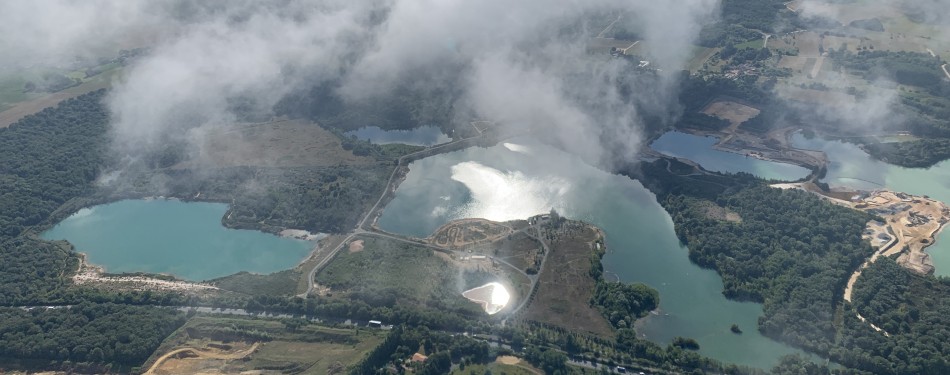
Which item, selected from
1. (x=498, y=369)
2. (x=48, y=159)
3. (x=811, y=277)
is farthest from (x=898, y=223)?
(x=48, y=159)

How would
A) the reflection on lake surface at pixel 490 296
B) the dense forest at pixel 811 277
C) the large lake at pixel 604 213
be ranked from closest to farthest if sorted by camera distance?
the dense forest at pixel 811 277, the large lake at pixel 604 213, the reflection on lake surface at pixel 490 296

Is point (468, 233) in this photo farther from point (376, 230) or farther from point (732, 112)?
point (732, 112)

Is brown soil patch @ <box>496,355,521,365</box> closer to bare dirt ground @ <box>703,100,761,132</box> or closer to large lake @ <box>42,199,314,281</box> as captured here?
large lake @ <box>42,199,314,281</box>

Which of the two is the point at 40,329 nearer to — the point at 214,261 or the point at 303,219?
the point at 214,261

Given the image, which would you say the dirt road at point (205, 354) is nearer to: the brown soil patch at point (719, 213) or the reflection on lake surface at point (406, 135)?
the reflection on lake surface at point (406, 135)

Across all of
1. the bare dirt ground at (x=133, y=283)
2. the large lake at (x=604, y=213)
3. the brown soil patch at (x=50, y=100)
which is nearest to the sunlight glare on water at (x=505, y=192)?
the large lake at (x=604, y=213)

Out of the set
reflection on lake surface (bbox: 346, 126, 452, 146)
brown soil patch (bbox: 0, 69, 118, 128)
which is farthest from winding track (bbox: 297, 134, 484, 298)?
brown soil patch (bbox: 0, 69, 118, 128)
